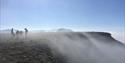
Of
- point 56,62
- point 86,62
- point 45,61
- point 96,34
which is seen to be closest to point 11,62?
point 45,61

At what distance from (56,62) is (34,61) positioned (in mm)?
5232

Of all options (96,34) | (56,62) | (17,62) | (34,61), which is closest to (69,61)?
(56,62)

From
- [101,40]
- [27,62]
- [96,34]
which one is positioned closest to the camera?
[27,62]

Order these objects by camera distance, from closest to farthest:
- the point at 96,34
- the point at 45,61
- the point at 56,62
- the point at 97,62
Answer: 1. the point at 45,61
2. the point at 56,62
3. the point at 97,62
4. the point at 96,34

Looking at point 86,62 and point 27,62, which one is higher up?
point 27,62

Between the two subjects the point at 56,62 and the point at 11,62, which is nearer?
the point at 11,62

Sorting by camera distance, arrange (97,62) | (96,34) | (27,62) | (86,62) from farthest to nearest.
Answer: (96,34) < (97,62) < (86,62) < (27,62)

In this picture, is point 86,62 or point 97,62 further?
point 97,62

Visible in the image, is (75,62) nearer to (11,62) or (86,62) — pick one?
(86,62)

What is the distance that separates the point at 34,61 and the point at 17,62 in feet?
8.60

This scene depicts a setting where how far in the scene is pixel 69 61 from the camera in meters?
31.3

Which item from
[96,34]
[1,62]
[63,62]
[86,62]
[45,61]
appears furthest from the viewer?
[96,34]

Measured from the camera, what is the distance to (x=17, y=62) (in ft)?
70.6

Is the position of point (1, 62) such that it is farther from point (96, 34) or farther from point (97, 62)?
point (96, 34)
